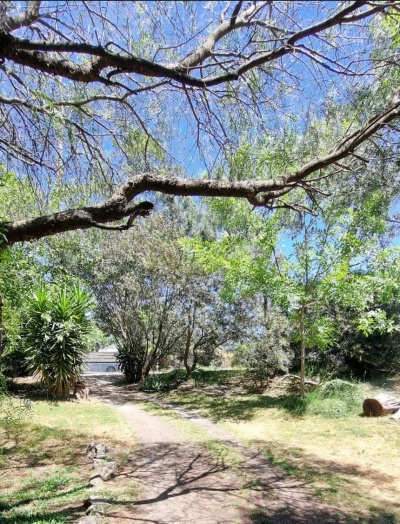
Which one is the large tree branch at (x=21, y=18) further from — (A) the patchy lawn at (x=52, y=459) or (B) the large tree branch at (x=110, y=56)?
(A) the patchy lawn at (x=52, y=459)

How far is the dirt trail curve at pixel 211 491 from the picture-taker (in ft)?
12.3

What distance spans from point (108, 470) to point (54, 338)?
228 inches

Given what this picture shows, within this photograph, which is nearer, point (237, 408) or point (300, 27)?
point (300, 27)

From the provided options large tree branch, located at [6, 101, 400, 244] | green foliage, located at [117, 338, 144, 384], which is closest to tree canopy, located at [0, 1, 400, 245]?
large tree branch, located at [6, 101, 400, 244]


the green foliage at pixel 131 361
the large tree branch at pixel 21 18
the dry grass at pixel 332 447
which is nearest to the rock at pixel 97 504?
the dry grass at pixel 332 447

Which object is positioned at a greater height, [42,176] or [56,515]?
[42,176]

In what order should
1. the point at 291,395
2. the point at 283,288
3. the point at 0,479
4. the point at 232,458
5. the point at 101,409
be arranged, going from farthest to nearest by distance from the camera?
the point at 291,395, the point at 101,409, the point at 283,288, the point at 232,458, the point at 0,479

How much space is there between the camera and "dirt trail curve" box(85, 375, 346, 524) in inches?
147

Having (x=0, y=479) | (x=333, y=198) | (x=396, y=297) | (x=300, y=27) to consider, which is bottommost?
(x=0, y=479)

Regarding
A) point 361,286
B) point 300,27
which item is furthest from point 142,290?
point 300,27

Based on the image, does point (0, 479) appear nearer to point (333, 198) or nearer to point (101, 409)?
point (101, 409)

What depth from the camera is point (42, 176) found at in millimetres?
4414

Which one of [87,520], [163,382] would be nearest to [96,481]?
[87,520]

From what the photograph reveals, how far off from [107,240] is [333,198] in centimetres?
814
